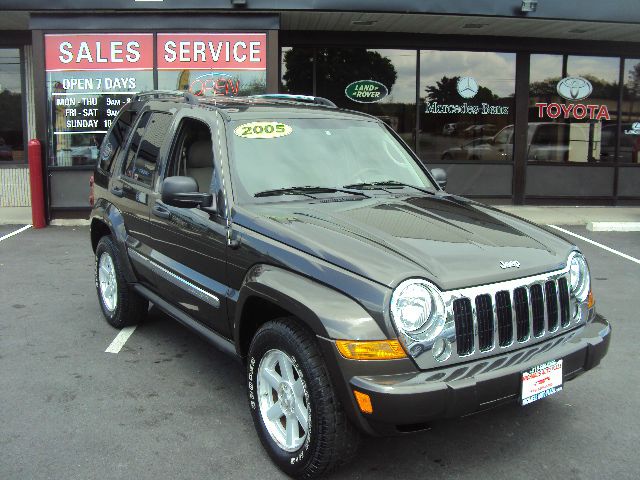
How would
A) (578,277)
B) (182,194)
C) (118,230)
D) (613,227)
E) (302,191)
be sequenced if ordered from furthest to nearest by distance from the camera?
(613,227) → (118,230) → (302,191) → (182,194) → (578,277)

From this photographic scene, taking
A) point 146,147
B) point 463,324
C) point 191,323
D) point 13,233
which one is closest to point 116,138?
point 146,147

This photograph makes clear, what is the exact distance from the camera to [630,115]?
13.2 meters

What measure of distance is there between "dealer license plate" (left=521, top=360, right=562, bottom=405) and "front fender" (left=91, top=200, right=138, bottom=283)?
3.17m

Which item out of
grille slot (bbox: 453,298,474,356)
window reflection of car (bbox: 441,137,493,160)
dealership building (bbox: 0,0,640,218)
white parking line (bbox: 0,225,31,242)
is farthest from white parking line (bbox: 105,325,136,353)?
window reflection of car (bbox: 441,137,493,160)

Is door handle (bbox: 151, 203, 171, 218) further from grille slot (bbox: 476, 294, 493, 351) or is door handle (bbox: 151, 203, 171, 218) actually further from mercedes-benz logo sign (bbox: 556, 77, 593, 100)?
mercedes-benz logo sign (bbox: 556, 77, 593, 100)

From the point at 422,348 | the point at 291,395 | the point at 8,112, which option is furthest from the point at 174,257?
the point at 8,112

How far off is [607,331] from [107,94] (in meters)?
9.49

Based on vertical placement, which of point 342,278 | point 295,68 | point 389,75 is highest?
point 295,68

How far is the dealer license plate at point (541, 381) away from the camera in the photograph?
2.97 metres

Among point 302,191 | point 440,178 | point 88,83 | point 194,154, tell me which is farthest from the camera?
point 88,83

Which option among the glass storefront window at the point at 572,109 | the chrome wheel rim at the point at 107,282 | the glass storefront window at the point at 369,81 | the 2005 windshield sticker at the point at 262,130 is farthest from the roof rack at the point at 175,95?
the glass storefront window at the point at 572,109

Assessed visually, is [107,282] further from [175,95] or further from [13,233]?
[13,233]

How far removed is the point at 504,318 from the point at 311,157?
169 cm

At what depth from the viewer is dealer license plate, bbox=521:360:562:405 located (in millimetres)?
2973
